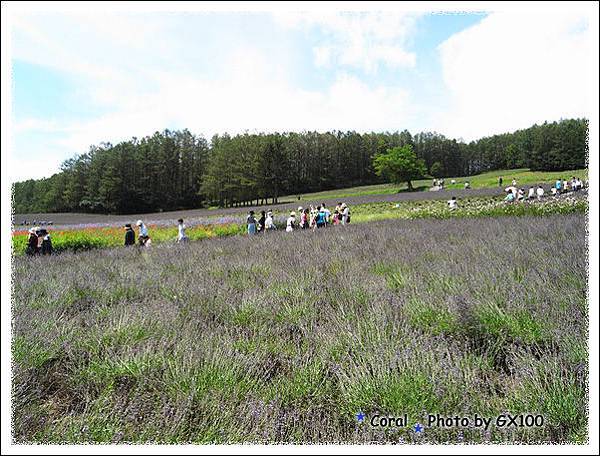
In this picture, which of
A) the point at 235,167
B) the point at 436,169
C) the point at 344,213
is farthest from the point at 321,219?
the point at 436,169

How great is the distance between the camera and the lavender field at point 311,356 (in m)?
1.54

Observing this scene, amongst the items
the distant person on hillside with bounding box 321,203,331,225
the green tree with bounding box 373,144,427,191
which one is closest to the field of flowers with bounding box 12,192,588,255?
the distant person on hillside with bounding box 321,203,331,225

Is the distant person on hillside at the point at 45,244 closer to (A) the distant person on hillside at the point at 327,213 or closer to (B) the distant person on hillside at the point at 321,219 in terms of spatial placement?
(A) the distant person on hillside at the point at 327,213

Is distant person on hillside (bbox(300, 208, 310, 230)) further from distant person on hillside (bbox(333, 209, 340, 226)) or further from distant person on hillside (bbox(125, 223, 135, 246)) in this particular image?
distant person on hillside (bbox(125, 223, 135, 246))

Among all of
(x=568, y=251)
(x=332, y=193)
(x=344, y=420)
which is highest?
(x=332, y=193)

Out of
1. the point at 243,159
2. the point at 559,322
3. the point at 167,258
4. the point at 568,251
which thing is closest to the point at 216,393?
the point at 559,322

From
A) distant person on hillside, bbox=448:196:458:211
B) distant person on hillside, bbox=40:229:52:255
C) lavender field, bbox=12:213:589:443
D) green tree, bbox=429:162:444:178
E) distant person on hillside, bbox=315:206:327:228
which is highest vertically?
green tree, bbox=429:162:444:178

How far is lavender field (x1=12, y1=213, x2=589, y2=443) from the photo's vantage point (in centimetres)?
154

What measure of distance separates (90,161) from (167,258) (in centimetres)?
265

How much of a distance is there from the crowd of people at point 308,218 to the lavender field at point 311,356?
8590 mm

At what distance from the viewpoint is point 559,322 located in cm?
206

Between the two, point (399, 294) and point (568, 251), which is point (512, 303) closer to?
point (399, 294)

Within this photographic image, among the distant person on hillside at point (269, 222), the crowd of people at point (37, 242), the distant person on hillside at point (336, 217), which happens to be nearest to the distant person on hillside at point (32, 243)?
the crowd of people at point (37, 242)

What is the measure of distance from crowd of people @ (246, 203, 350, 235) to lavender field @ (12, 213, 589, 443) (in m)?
8.59
